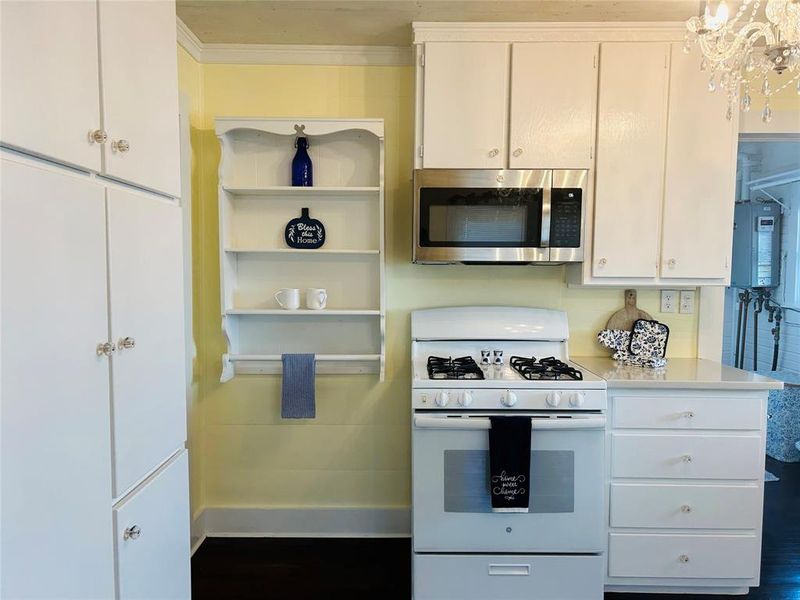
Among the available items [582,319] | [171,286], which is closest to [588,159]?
[582,319]

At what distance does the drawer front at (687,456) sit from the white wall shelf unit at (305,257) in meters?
1.15

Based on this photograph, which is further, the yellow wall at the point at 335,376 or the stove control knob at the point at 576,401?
the yellow wall at the point at 335,376

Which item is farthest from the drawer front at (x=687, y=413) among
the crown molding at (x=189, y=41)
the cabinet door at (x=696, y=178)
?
the crown molding at (x=189, y=41)

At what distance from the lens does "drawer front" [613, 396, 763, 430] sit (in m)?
1.93

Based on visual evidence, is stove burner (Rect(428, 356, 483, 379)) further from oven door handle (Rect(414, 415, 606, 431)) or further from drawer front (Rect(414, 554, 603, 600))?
drawer front (Rect(414, 554, 603, 600))

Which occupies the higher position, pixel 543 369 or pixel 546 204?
pixel 546 204

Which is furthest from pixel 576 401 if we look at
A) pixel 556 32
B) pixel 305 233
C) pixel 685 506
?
pixel 556 32

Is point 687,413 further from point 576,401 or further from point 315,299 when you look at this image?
point 315,299

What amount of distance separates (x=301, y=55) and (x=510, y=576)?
258 cm

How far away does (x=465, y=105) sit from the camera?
2.06 metres

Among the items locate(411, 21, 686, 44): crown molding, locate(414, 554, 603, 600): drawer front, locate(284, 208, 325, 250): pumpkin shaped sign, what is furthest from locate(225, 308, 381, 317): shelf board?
locate(411, 21, 686, 44): crown molding

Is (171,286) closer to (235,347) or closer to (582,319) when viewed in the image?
(235,347)

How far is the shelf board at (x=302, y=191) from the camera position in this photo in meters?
2.19

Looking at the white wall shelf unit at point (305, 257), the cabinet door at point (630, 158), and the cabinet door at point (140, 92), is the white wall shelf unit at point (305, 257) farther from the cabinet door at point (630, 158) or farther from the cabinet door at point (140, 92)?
the cabinet door at point (630, 158)
